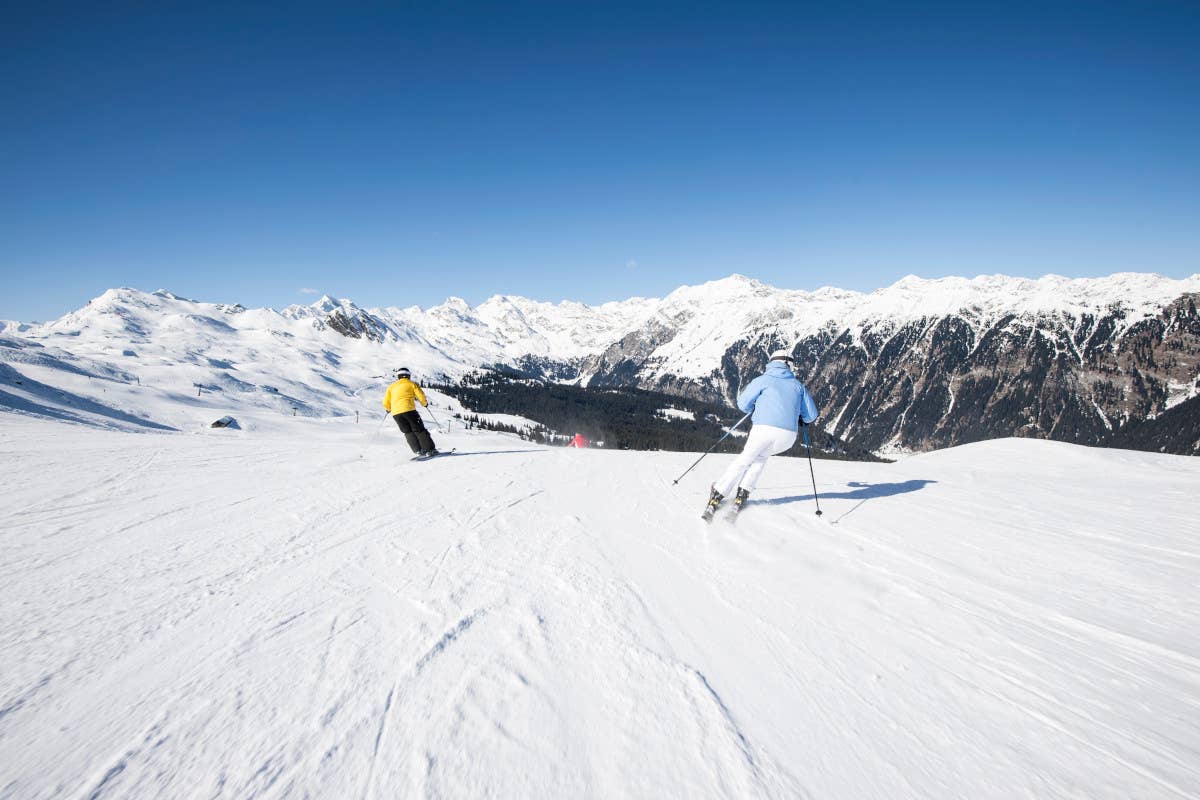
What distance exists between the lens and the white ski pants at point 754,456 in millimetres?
7480

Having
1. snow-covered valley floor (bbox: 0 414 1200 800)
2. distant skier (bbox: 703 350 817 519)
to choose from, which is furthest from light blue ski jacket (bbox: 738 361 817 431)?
snow-covered valley floor (bbox: 0 414 1200 800)

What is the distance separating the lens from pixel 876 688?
3119mm

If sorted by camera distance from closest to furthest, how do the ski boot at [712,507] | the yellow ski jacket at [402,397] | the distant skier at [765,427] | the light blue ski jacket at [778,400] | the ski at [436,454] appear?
the ski boot at [712,507] < the distant skier at [765,427] < the light blue ski jacket at [778,400] < the ski at [436,454] < the yellow ski jacket at [402,397]

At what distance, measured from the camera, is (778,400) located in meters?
7.76

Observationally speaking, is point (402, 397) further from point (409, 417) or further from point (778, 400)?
point (778, 400)

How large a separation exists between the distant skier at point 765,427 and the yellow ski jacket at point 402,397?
8232 millimetres

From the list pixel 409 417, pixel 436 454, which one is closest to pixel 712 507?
pixel 436 454

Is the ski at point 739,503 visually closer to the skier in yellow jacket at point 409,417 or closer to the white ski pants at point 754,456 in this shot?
the white ski pants at point 754,456

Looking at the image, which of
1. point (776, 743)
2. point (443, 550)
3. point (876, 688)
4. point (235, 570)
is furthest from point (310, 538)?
point (876, 688)

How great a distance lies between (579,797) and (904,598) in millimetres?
3814

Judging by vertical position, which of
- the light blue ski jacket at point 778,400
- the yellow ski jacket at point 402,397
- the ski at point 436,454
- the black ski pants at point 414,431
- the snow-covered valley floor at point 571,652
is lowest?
the ski at point 436,454

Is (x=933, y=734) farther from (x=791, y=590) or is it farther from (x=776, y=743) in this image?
(x=791, y=590)

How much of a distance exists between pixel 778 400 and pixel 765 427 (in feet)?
1.67

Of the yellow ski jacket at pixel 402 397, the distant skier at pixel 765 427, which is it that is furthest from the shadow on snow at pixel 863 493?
the yellow ski jacket at pixel 402 397
